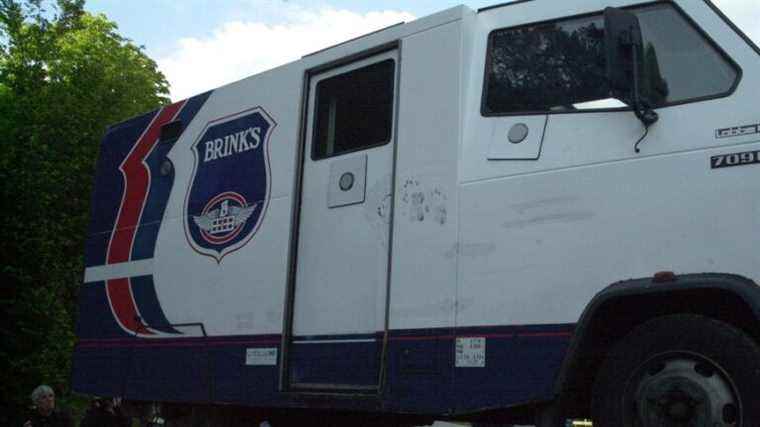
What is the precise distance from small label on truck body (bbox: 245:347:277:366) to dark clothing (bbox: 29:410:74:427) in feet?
10.6

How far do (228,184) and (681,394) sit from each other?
14.0ft

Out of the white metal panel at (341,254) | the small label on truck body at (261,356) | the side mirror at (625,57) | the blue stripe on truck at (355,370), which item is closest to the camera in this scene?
the side mirror at (625,57)

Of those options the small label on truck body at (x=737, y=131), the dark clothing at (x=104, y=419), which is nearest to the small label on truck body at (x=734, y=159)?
the small label on truck body at (x=737, y=131)

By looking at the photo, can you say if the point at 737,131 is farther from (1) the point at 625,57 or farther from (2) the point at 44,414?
(2) the point at 44,414

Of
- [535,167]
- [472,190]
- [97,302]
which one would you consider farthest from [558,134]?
[97,302]

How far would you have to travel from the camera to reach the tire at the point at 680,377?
4.51 metres

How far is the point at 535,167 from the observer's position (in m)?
5.48

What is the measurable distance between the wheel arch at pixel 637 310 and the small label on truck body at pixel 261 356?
242 cm

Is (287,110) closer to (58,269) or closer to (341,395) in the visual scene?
(341,395)

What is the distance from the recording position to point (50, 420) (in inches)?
364

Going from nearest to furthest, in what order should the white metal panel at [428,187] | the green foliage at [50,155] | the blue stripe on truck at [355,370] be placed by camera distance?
the blue stripe on truck at [355,370] → the white metal panel at [428,187] → the green foliage at [50,155]

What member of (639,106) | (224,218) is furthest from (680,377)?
(224,218)

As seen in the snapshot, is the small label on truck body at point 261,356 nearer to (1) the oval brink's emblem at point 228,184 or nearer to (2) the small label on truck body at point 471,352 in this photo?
(1) the oval brink's emblem at point 228,184

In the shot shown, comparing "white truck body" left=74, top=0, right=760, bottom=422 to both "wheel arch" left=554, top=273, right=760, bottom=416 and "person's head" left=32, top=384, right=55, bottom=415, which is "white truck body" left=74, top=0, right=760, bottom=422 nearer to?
"wheel arch" left=554, top=273, right=760, bottom=416
